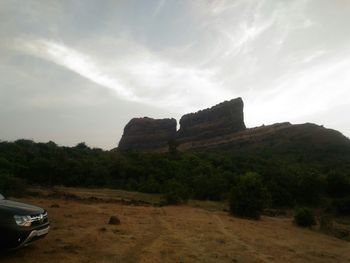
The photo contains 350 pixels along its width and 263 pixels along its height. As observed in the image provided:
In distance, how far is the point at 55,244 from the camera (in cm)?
859

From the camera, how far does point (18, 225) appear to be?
6.52m

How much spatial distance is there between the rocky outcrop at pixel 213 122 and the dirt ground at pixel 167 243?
3270 inches

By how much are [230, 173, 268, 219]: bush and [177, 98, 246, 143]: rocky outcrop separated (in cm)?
7699

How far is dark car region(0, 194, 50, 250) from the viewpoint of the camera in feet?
21.1

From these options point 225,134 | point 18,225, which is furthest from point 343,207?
point 225,134

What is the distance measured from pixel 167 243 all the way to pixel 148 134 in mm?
100348

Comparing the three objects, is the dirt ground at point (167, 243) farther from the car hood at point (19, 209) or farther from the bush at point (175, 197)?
the bush at point (175, 197)

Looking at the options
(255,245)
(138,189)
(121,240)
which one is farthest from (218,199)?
(121,240)

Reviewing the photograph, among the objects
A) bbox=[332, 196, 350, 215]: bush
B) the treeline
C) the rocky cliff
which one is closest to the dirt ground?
the treeline

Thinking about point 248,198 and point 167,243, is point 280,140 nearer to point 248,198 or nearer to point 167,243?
point 248,198

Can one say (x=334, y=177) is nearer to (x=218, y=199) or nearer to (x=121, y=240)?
(x=218, y=199)

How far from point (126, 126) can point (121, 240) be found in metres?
111

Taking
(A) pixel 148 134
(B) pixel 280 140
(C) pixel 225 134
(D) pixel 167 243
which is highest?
(A) pixel 148 134

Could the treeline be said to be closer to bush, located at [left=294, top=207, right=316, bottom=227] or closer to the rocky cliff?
bush, located at [left=294, top=207, right=316, bottom=227]
